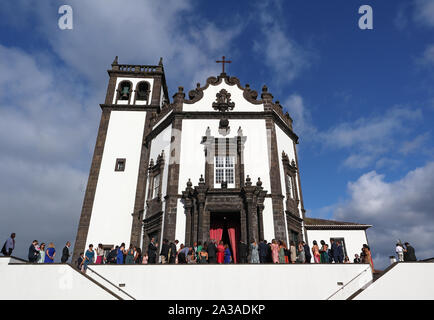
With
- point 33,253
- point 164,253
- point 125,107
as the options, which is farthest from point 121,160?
point 164,253

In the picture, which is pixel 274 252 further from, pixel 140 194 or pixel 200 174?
pixel 140 194

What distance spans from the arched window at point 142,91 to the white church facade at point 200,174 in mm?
2299

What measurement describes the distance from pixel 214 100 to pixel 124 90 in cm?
955

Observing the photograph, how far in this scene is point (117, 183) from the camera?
69.3 ft

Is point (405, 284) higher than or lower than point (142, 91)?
lower

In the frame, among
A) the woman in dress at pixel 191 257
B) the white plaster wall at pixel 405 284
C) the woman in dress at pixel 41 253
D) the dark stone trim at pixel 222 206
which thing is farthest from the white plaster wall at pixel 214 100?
the white plaster wall at pixel 405 284

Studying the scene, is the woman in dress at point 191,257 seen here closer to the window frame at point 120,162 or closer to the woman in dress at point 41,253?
the woman in dress at point 41,253

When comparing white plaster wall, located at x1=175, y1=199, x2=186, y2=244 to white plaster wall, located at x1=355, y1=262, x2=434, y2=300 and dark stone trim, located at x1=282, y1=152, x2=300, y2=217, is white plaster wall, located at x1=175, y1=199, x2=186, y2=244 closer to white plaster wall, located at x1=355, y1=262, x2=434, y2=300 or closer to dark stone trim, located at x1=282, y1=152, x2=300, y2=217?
dark stone trim, located at x1=282, y1=152, x2=300, y2=217

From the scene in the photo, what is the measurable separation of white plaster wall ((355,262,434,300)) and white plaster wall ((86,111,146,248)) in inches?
577

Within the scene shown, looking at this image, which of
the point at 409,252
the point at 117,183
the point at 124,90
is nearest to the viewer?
the point at 409,252

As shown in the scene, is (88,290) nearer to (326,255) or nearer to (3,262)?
(3,262)

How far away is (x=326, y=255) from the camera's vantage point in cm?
1300

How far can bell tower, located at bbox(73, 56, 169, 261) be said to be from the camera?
19641mm
